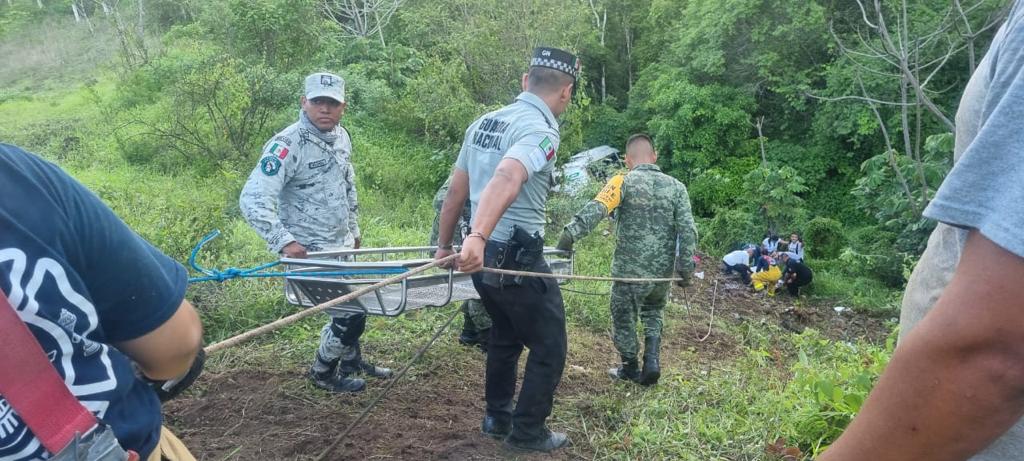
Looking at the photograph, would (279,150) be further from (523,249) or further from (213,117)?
(213,117)

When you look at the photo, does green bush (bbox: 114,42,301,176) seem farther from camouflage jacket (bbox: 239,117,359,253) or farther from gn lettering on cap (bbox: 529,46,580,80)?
gn lettering on cap (bbox: 529,46,580,80)

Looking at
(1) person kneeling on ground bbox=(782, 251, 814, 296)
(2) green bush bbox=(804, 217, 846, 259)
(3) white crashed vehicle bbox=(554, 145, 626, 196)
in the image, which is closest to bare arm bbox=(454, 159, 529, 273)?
(3) white crashed vehicle bbox=(554, 145, 626, 196)

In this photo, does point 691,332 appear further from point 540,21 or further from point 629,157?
point 540,21

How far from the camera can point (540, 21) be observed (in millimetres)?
15062

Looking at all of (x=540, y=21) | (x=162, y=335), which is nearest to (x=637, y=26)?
(x=540, y=21)

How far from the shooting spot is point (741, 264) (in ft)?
36.2

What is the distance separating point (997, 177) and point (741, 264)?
1079 centimetres

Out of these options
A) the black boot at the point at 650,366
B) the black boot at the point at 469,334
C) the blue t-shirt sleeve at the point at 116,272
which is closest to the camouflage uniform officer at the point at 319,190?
the black boot at the point at 469,334

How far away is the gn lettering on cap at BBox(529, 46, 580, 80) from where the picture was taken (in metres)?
3.74

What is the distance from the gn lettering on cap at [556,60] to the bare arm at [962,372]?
312 cm

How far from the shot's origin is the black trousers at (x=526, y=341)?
3.54 m

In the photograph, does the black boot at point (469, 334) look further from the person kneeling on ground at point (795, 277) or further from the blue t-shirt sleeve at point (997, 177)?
the person kneeling on ground at point (795, 277)

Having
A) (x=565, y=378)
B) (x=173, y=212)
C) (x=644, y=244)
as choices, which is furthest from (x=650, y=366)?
(x=173, y=212)

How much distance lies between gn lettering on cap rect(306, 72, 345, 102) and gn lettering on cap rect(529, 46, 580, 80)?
4.99 feet
